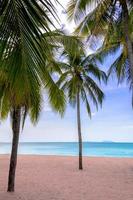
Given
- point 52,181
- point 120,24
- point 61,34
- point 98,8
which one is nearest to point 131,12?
point 120,24

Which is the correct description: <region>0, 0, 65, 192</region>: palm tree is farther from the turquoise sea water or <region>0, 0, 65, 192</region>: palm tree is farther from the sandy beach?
the turquoise sea water

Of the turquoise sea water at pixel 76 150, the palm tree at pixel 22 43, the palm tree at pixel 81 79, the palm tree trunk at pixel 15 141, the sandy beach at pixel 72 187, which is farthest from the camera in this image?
the turquoise sea water at pixel 76 150

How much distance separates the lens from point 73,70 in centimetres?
1834

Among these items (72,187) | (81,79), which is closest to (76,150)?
(81,79)

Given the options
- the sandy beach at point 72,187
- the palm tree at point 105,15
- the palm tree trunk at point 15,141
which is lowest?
the sandy beach at point 72,187

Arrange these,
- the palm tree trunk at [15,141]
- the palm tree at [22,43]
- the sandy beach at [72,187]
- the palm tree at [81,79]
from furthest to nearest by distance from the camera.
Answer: the palm tree at [81,79] < the palm tree trunk at [15,141] < the sandy beach at [72,187] < the palm tree at [22,43]

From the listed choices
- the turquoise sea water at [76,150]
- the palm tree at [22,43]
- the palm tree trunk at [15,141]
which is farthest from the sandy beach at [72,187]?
the turquoise sea water at [76,150]

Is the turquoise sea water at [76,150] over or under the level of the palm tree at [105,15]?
under

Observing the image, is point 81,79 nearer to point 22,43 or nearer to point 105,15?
point 105,15

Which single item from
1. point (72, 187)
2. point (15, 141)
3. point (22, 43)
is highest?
point (22, 43)

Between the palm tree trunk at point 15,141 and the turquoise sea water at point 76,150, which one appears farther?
the turquoise sea water at point 76,150

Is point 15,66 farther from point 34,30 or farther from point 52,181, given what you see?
point 52,181

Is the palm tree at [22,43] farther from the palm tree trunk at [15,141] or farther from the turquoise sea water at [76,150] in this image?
the turquoise sea water at [76,150]

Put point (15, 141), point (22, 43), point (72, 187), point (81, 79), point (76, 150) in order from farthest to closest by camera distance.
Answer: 1. point (76, 150)
2. point (81, 79)
3. point (72, 187)
4. point (15, 141)
5. point (22, 43)
